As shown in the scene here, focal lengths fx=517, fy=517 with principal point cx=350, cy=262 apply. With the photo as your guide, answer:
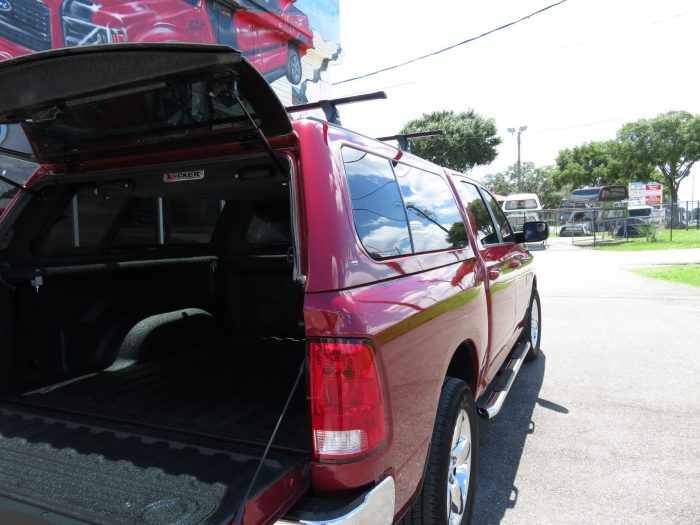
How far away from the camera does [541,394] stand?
4.93 meters

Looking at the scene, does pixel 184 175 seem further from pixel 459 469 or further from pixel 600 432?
pixel 600 432

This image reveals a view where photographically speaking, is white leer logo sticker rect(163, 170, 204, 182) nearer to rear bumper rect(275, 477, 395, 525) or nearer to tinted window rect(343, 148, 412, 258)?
tinted window rect(343, 148, 412, 258)

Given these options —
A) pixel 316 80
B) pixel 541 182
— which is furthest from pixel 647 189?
pixel 541 182

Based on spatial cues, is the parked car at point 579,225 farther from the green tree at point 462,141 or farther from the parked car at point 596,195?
the green tree at point 462,141

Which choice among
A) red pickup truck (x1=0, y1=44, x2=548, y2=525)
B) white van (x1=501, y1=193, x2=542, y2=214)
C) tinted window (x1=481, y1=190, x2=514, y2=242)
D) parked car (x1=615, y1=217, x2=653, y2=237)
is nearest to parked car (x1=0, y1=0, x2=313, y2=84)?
red pickup truck (x1=0, y1=44, x2=548, y2=525)

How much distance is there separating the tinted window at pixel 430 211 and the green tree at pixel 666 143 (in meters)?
41.4

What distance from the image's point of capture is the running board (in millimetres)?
3166

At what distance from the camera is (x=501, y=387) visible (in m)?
3.76

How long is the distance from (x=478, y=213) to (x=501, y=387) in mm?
1323

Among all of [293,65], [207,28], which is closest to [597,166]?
[293,65]

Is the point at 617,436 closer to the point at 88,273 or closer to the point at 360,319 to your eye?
the point at 360,319

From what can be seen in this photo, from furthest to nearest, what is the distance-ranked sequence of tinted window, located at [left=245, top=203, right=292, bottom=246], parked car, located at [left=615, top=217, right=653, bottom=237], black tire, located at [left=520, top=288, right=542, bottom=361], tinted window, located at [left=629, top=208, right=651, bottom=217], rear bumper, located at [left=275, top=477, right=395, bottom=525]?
tinted window, located at [left=629, top=208, right=651, bottom=217]
parked car, located at [left=615, top=217, right=653, bottom=237]
black tire, located at [left=520, top=288, right=542, bottom=361]
tinted window, located at [left=245, top=203, right=292, bottom=246]
rear bumper, located at [left=275, top=477, right=395, bottom=525]

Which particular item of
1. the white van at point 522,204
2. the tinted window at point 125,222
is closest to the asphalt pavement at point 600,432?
the tinted window at point 125,222

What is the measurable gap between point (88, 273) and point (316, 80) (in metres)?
9.22
